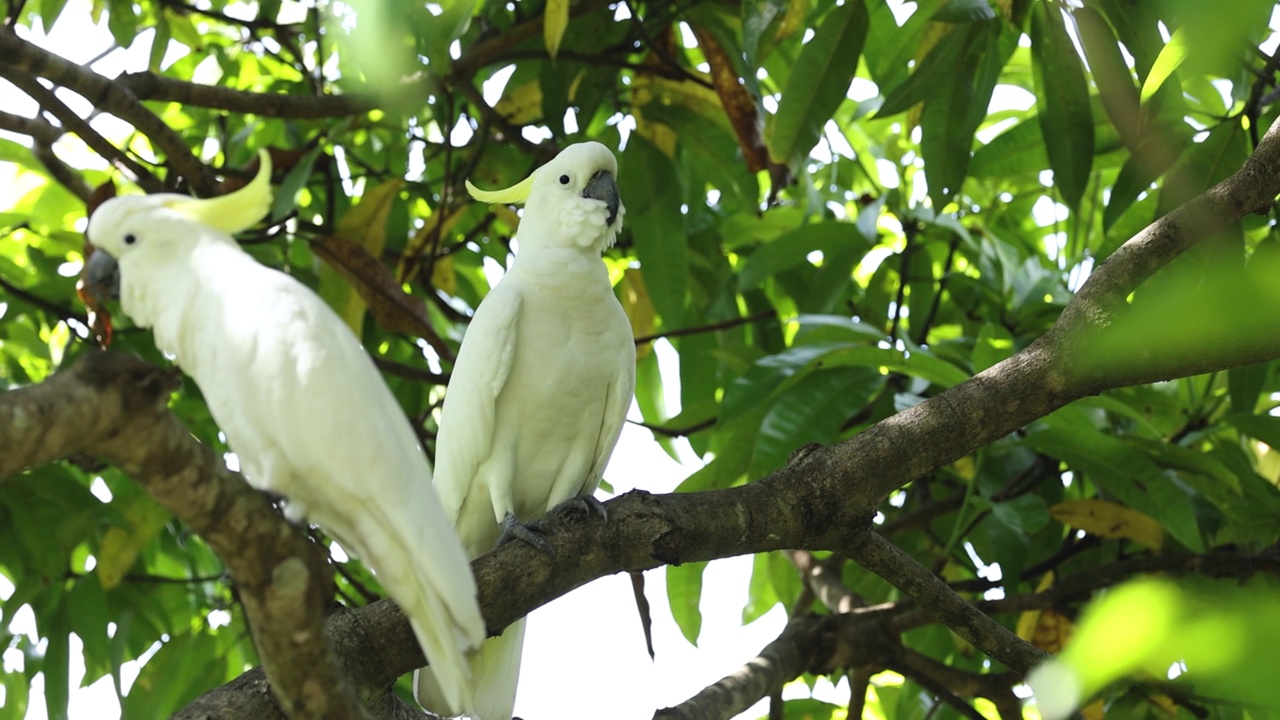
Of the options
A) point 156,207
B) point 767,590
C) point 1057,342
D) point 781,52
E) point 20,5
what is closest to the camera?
point 156,207

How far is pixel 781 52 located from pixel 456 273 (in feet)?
3.99

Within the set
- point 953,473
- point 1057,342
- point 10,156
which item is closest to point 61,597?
point 10,156

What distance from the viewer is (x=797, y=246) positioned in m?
2.86

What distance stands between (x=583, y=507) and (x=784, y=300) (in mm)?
1566

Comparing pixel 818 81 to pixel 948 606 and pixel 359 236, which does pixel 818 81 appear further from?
pixel 359 236

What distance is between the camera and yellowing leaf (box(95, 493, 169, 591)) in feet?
8.50

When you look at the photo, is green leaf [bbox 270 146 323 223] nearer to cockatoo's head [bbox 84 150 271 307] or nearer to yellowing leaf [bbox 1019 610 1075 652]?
cockatoo's head [bbox 84 150 271 307]

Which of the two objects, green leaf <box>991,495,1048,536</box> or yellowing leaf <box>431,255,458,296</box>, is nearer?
green leaf <box>991,495,1048,536</box>

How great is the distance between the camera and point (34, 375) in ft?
10.3

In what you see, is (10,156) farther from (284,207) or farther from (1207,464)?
(1207,464)

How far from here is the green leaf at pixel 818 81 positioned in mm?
2281

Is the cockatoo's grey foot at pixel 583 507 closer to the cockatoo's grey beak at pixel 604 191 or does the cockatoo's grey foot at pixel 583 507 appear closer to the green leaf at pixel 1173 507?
the cockatoo's grey beak at pixel 604 191

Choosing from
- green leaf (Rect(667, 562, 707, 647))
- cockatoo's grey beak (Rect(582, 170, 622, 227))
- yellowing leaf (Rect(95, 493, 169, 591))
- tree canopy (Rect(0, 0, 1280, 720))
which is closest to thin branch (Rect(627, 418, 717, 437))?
tree canopy (Rect(0, 0, 1280, 720))

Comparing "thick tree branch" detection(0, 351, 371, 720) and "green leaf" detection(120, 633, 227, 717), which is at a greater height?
"green leaf" detection(120, 633, 227, 717)
